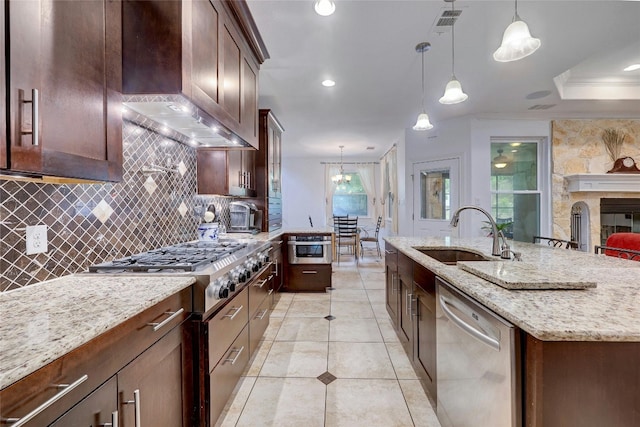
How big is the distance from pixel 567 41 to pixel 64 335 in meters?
3.89

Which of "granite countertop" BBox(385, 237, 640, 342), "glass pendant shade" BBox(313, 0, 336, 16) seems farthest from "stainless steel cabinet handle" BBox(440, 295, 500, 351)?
"glass pendant shade" BBox(313, 0, 336, 16)

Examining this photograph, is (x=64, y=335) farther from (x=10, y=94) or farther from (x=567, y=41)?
(x=567, y=41)

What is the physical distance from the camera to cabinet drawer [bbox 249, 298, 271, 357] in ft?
7.09

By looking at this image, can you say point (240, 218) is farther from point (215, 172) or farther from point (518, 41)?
point (518, 41)

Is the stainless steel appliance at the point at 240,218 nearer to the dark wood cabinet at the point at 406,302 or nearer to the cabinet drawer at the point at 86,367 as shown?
the dark wood cabinet at the point at 406,302

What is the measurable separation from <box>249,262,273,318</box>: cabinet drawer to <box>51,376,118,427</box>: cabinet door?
1.24m

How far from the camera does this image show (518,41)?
1739 mm

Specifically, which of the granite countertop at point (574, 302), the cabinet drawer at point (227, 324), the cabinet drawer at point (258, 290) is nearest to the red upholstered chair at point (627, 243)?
the granite countertop at point (574, 302)

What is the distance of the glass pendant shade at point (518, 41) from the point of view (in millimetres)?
1713

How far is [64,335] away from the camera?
2.52ft

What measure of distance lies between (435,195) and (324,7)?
13.2 ft

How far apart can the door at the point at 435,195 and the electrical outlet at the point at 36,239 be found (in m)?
5.01

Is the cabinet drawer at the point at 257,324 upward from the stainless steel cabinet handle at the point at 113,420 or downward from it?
downward

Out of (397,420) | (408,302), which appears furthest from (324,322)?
(397,420)
